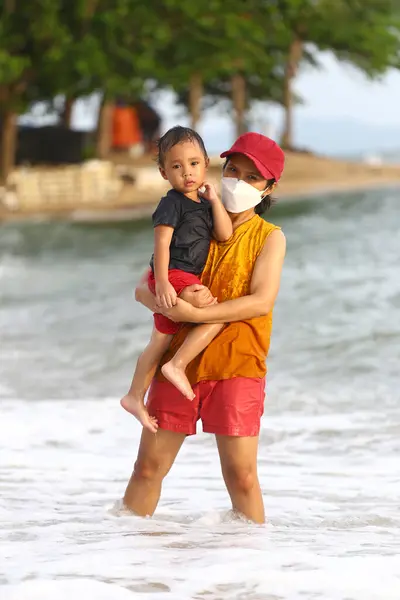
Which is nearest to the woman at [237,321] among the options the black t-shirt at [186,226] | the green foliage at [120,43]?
the black t-shirt at [186,226]

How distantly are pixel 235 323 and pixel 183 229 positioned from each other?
458mm

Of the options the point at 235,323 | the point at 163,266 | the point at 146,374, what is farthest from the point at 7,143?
the point at 163,266

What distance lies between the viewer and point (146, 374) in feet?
16.3

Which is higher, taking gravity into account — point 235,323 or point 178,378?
point 235,323

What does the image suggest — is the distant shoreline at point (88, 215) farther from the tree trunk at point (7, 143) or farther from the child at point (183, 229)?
the child at point (183, 229)

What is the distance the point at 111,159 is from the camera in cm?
4688

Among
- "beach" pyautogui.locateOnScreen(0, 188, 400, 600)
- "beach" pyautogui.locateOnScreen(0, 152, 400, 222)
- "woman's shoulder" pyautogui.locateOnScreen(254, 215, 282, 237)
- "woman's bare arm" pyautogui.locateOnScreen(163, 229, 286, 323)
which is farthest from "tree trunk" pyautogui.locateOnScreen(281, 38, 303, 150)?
"woman's bare arm" pyautogui.locateOnScreen(163, 229, 286, 323)

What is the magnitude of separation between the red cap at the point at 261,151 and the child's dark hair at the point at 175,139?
0.59 ft

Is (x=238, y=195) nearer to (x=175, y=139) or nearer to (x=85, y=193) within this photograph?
(x=175, y=139)

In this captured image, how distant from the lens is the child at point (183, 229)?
465 centimetres

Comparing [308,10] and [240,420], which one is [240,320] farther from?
[308,10]

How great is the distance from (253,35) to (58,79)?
804 cm

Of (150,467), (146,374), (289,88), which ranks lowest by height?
(150,467)

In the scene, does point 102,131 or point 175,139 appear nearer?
point 175,139
